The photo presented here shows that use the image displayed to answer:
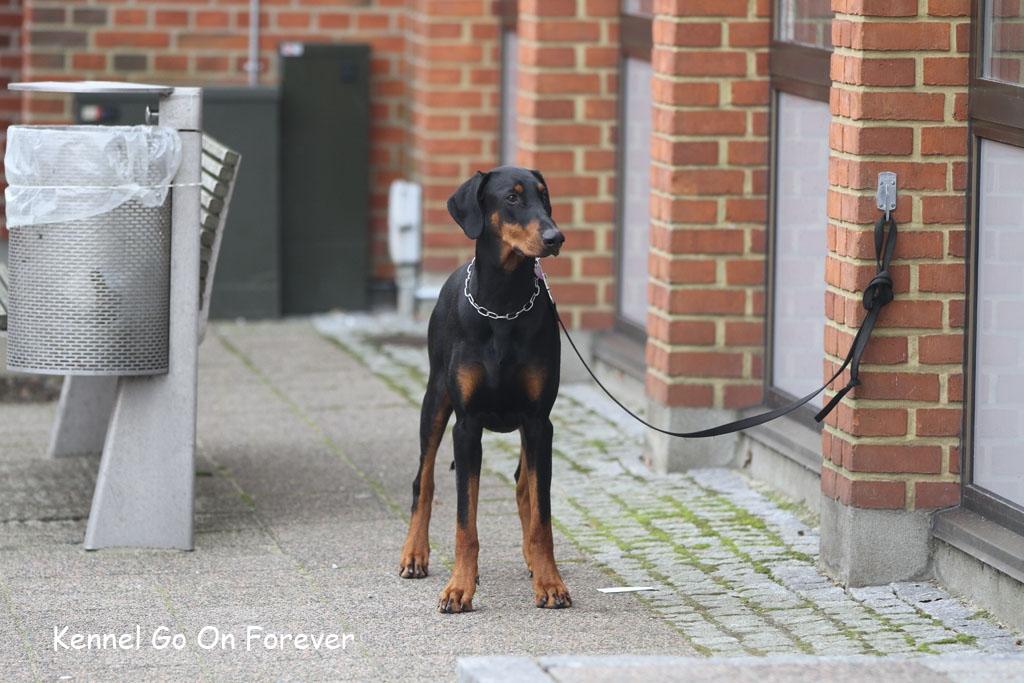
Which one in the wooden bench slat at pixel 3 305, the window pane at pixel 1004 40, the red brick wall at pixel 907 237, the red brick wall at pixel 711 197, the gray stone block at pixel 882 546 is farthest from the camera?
the red brick wall at pixel 711 197

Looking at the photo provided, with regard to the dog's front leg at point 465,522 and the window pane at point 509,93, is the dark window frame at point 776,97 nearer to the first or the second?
the dog's front leg at point 465,522

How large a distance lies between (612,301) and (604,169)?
2.26 feet

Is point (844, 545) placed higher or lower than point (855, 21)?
lower

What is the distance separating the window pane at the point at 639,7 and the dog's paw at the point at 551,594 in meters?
4.04

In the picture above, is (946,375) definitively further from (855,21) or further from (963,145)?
(855,21)

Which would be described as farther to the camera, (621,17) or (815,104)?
(621,17)

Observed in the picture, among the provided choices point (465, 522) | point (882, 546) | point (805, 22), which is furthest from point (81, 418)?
point (882, 546)

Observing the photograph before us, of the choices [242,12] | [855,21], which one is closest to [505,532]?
[855,21]

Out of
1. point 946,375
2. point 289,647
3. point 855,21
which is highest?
point 855,21

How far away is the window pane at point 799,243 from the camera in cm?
775

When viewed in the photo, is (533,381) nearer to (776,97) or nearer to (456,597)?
(456,597)

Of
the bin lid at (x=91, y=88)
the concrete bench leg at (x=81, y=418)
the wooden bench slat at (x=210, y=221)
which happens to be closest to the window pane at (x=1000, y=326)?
the bin lid at (x=91, y=88)

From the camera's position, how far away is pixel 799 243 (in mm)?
7922

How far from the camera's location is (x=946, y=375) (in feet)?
21.1
